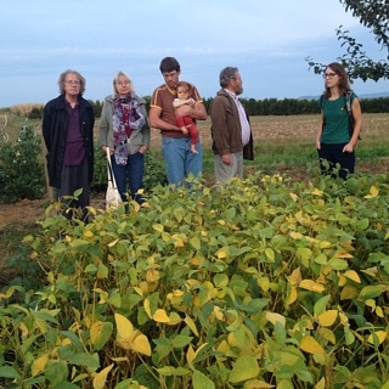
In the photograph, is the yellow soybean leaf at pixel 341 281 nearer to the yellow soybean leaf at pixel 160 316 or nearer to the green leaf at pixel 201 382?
the yellow soybean leaf at pixel 160 316

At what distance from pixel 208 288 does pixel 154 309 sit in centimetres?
17

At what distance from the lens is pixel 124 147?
6250mm

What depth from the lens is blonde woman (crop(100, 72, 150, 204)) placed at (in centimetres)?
618

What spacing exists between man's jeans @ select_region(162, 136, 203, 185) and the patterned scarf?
32 centimetres

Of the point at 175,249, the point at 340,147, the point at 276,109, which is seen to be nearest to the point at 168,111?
the point at 340,147

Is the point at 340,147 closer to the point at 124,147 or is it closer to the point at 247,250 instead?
the point at 124,147

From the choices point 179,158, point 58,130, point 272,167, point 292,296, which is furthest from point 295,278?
point 272,167

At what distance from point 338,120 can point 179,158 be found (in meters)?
1.51

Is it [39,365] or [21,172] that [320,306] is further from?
[21,172]

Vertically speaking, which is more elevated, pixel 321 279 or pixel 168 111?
pixel 168 111

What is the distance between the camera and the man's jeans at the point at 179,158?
6305 millimetres

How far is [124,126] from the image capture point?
6.23 metres

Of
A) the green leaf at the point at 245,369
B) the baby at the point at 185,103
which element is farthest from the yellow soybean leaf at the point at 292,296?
the baby at the point at 185,103

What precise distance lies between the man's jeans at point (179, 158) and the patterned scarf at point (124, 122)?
12.7 inches
